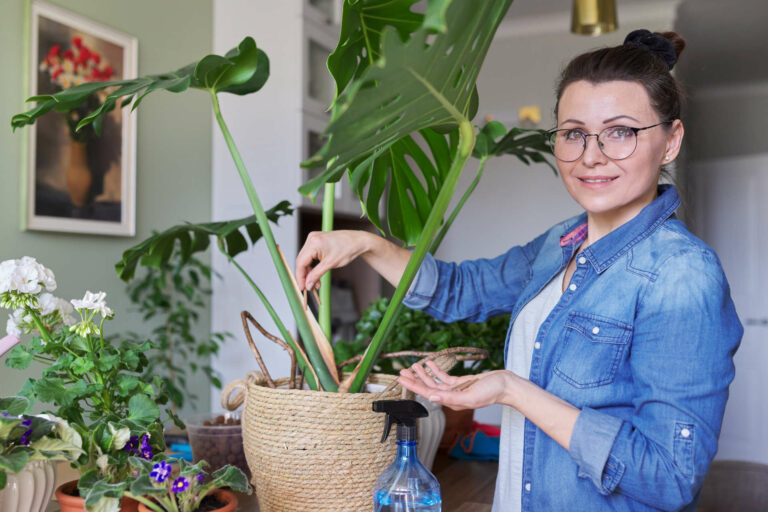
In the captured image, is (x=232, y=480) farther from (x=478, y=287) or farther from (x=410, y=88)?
(x=478, y=287)

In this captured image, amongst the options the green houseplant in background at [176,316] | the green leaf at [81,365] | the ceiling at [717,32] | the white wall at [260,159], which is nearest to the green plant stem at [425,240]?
the green leaf at [81,365]

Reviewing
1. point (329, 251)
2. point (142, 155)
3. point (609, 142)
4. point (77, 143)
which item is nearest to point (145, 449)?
point (329, 251)

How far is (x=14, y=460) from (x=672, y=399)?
27.5 inches

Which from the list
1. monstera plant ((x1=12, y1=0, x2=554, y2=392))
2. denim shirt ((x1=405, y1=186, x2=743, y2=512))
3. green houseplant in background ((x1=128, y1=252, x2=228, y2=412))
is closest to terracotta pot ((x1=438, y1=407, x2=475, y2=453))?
monstera plant ((x1=12, y1=0, x2=554, y2=392))

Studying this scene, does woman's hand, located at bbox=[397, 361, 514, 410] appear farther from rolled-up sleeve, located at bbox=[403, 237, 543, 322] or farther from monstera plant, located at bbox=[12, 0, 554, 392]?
rolled-up sleeve, located at bbox=[403, 237, 543, 322]

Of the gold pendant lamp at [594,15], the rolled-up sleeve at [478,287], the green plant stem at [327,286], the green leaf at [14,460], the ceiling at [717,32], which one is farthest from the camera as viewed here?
the ceiling at [717,32]

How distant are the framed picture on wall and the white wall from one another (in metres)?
0.54

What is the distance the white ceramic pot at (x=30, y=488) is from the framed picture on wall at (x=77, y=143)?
184 cm

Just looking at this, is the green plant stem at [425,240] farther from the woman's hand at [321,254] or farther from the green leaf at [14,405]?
the green leaf at [14,405]

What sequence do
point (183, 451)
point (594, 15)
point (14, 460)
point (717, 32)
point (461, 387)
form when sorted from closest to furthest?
point (14, 460) < point (461, 387) < point (183, 451) < point (594, 15) < point (717, 32)

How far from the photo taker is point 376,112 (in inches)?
23.8

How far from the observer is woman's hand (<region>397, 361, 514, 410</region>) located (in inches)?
31.1

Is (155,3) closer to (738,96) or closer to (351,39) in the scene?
(351,39)

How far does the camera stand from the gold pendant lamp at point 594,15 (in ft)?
7.28
